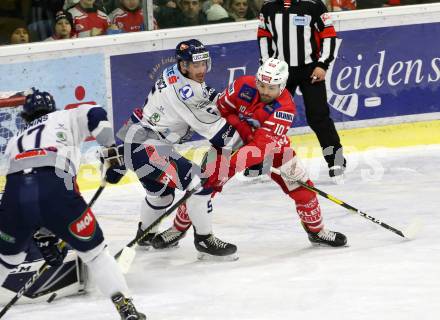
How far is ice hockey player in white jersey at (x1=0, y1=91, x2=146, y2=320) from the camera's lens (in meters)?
4.86

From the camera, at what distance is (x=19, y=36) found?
7.82 metres

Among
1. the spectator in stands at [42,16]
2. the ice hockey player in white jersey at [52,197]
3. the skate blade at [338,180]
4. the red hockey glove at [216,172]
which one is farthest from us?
the spectator in stands at [42,16]

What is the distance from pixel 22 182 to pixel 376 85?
4.61 m

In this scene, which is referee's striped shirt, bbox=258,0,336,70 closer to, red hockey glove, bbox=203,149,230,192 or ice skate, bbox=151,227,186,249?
ice skate, bbox=151,227,186,249

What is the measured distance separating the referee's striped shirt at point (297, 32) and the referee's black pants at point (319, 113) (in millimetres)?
81

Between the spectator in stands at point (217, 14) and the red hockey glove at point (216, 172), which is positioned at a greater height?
the spectator in stands at point (217, 14)

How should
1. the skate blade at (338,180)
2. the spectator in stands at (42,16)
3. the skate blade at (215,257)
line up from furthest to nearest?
the spectator in stands at (42,16)
the skate blade at (338,180)
the skate blade at (215,257)

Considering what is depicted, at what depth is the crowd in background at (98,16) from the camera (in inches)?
312

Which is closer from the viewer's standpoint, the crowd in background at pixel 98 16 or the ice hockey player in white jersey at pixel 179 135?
the ice hockey player in white jersey at pixel 179 135

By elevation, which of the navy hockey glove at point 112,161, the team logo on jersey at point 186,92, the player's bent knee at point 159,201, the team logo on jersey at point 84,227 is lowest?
the player's bent knee at point 159,201

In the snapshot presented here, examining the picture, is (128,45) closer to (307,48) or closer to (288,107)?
(307,48)

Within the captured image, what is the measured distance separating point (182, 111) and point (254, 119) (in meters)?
0.39

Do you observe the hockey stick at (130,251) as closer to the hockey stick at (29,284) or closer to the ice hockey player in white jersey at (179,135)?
the ice hockey player in white jersey at (179,135)

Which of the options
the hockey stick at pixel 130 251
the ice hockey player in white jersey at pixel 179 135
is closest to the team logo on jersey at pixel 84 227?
the hockey stick at pixel 130 251
